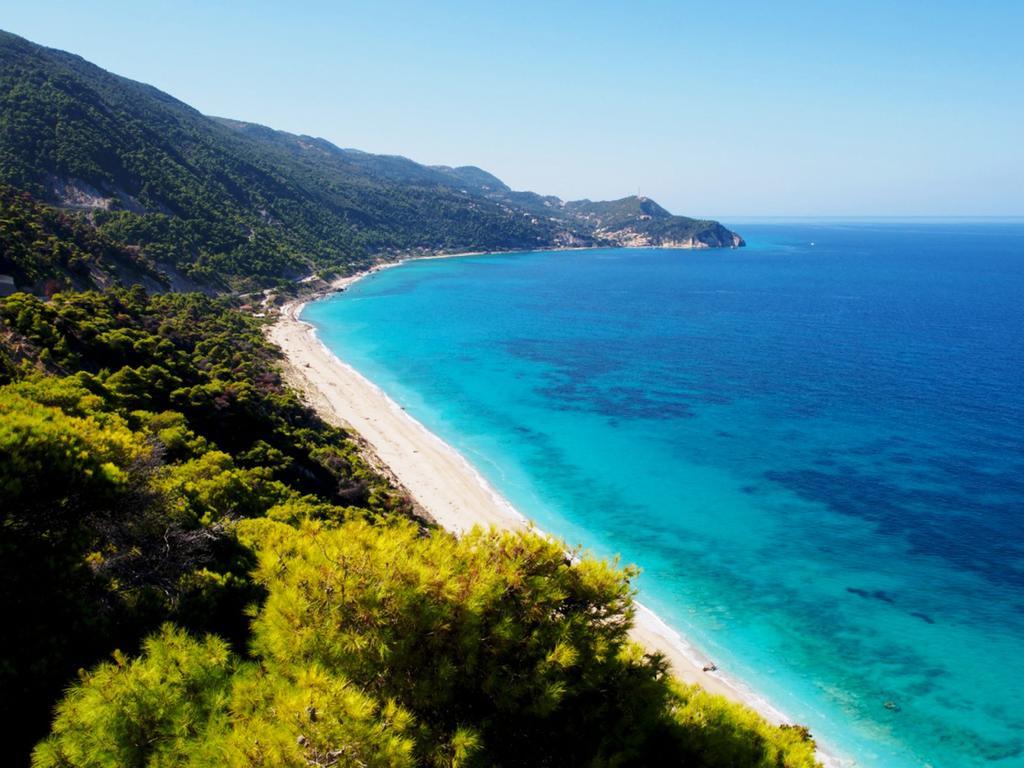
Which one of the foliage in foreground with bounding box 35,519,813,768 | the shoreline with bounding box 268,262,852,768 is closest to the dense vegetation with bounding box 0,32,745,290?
the shoreline with bounding box 268,262,852,768

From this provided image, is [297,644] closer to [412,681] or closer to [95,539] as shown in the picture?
[412,681]

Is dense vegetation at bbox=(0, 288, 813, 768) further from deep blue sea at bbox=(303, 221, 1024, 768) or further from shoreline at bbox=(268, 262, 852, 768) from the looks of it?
deep blue sea at bbox=(303, 221, 1024, 768)

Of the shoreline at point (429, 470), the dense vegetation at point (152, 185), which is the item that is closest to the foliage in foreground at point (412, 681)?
the shoreline at point (429, 470)

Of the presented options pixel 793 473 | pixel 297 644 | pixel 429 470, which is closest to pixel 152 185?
pixel 429 470

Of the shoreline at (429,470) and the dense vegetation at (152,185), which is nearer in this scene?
the shoreline at (429,470)

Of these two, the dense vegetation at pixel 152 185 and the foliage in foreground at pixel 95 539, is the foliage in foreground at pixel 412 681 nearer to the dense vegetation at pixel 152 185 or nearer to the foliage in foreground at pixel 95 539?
the foliage in foreground at pixel 95 539

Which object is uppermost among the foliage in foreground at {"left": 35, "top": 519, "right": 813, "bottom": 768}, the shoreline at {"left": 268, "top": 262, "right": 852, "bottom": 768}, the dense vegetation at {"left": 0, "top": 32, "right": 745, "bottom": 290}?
the dense vegetation at {"left": 0, "top": 32, "right": 745, "bottom": 290}
